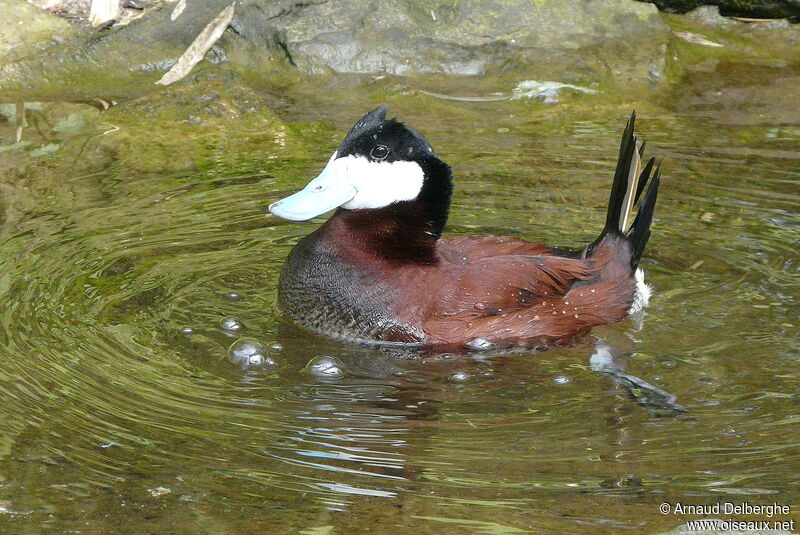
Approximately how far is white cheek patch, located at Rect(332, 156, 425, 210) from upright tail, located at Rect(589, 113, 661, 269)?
895 millimetres

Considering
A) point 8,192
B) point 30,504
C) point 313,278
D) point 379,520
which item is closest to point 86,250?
point 8,192

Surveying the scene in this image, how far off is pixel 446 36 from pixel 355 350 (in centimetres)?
352

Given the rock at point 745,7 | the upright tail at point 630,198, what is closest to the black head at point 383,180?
the upright tail at point 630,198

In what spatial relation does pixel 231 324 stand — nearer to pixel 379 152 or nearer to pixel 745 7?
pixel 379 152

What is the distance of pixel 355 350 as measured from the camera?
14.4ft

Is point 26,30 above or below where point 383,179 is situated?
below

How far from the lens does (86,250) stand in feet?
16.7

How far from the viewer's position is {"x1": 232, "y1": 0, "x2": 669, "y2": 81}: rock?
286 inches

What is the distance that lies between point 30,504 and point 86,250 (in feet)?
7.21

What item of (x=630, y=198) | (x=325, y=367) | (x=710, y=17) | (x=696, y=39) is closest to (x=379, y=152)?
(x=325, y=367)

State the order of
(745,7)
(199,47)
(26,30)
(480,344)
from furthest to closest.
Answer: (745,7), (26,30), (199,47), (480,344)

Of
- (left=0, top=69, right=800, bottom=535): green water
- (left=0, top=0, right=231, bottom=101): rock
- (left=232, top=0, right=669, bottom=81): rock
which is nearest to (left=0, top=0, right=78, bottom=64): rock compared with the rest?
(left=0, top=0, right=231, bottom=101): rock

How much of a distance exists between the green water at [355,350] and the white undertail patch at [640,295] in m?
0.09

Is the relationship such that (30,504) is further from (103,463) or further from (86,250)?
(86,250)
